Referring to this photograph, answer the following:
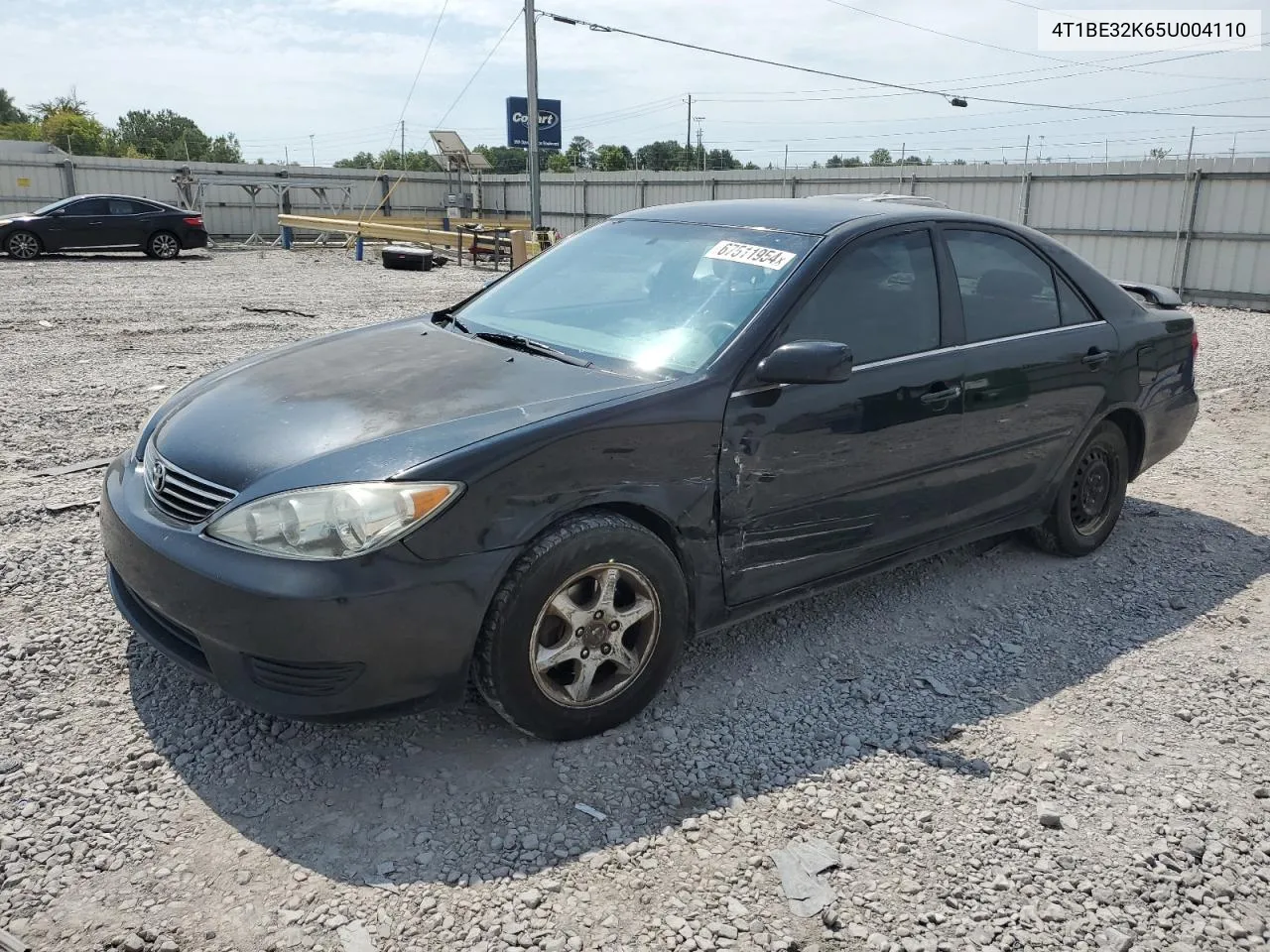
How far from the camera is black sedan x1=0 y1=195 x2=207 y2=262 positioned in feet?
67.0

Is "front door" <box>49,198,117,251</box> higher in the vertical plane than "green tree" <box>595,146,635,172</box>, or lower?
lower

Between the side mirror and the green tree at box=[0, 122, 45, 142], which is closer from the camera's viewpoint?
the side mirror

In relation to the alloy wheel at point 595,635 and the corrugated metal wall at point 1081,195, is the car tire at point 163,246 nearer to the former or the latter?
the corrugated metal wall at point 1081,195

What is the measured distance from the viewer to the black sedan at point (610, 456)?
8.87 feet

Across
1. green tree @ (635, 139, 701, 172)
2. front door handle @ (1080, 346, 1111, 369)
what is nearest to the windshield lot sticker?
front door handle @ (1080, 346, 1111, 369)

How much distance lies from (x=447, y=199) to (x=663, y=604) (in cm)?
3118

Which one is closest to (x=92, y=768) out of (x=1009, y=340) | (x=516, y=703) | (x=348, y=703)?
(x=348, y=703)

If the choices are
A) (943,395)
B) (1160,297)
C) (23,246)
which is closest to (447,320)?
(943,395)

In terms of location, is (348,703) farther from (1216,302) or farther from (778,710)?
(1216,302)

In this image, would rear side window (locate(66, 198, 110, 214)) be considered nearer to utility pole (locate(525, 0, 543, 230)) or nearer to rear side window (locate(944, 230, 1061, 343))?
utility pole (locate(525, 0, 543, 230))

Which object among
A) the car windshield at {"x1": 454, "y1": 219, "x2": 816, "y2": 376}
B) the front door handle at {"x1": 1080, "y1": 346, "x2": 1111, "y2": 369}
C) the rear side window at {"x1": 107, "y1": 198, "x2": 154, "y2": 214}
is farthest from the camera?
the rear side window at {"x1": 107, "y1": 198, "x2": 154, "y2": 214}

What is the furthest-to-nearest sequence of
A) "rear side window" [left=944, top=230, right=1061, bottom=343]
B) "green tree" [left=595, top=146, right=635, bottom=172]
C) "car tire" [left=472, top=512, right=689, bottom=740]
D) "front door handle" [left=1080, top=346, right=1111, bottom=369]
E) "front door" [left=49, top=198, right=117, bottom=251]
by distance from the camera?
"green tree" [left=595, top=146, right=635, bottom=172] → "front door" [left=49, top=198, right=117, bottom=251] → "front door handle" [left=1080, top=346, right=1111, bottom=369] → "rear side window" [left=944, top=230, right=1061, bottom=343] → "car tire" [left=472, top=512, right=689, bottom=740]

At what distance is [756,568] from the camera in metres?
3.46

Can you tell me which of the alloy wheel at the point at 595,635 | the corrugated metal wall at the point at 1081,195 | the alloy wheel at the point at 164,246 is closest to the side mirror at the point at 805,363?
the alloy wheel at the point at 595,635
